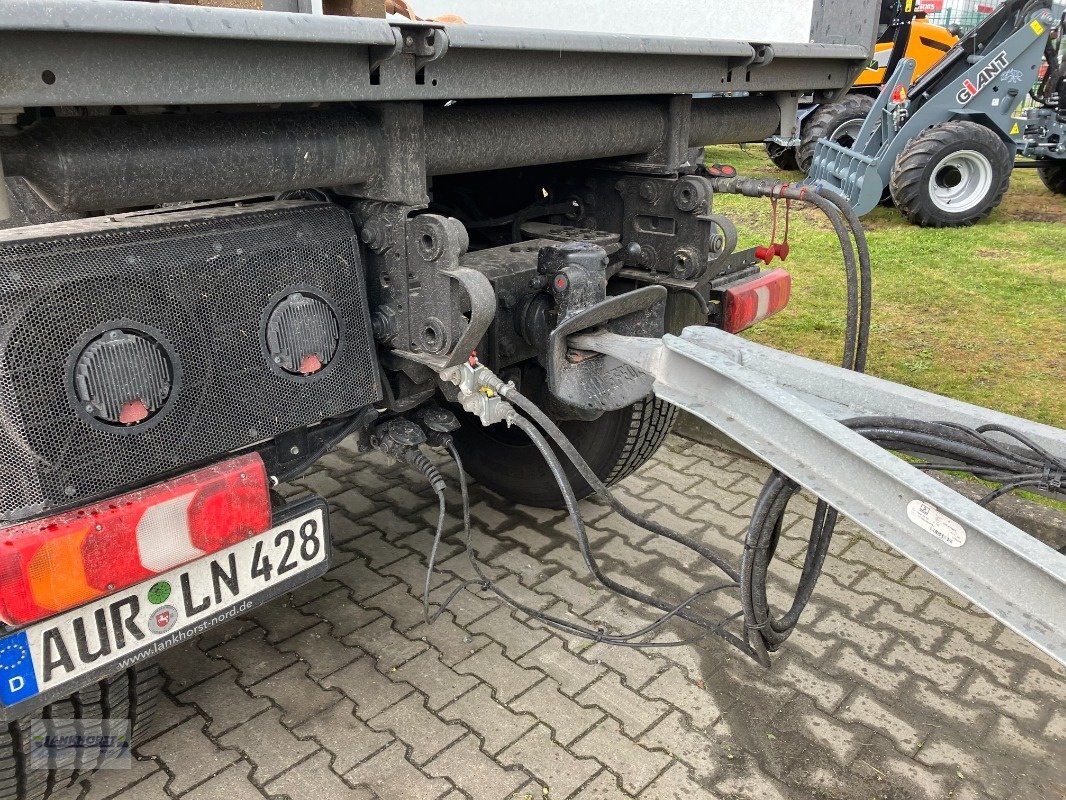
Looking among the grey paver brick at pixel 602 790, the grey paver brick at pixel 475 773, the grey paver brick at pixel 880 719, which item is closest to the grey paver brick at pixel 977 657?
the grey paver brick at pixel 880 719

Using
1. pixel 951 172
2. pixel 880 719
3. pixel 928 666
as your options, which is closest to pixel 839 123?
pixel 951 172

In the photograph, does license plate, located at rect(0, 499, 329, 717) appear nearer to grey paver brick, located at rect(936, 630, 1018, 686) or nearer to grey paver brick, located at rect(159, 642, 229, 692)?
grey paver brick, located at rect(159, 642, 229, 692)

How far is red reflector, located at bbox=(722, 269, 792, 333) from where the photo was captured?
9.21 feet

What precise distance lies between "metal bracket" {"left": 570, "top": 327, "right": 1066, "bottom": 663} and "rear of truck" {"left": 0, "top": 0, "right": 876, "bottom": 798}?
13.4 inches

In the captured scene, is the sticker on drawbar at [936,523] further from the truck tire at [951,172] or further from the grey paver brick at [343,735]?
the truck tire at [951,172]

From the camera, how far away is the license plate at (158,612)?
151 cm

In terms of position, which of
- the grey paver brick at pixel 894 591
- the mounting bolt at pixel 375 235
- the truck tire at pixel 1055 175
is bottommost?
the grey paver brick at pixel 894 591

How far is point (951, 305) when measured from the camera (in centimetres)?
574

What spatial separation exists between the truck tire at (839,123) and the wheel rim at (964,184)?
1459 mm

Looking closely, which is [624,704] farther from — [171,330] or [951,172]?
[951,172]

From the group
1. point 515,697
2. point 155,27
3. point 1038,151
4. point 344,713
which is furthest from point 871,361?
point 1038,151

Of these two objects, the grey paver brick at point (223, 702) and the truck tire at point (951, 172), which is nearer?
the grey paver brick at point (223, 702)

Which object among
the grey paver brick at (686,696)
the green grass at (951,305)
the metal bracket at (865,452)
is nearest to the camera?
the metal bracket at (865,452)

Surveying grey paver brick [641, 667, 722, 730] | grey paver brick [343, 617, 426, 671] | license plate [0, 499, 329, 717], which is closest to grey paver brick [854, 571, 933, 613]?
grey paver brick [641, 667, 722, 730]
